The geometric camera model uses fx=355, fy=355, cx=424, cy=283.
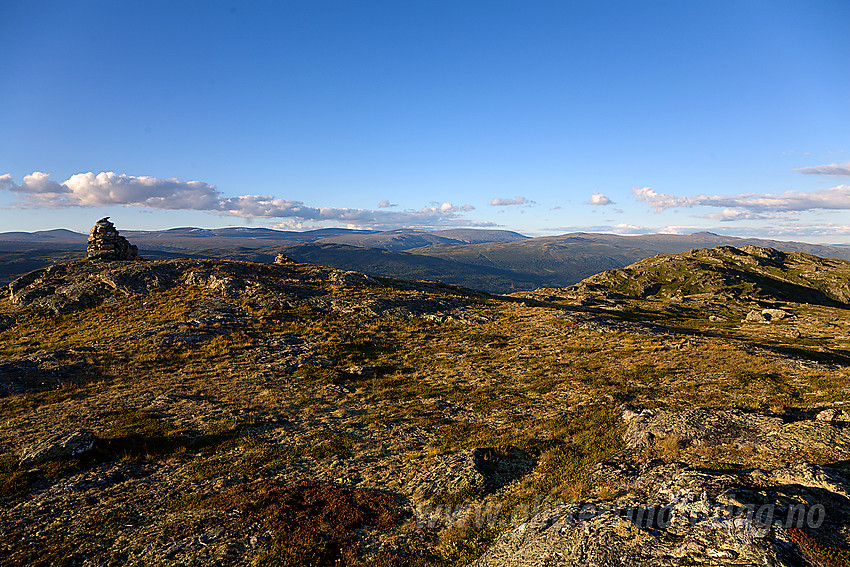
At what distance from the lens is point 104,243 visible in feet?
217

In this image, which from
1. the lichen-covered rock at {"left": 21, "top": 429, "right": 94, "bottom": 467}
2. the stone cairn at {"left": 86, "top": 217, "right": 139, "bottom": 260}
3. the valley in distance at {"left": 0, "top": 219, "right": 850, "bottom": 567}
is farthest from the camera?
the stone cairn at {"left": 86, "top": 217, "right": 139, "bottom": 260}

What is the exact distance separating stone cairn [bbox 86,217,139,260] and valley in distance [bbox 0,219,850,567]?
69.2 feet

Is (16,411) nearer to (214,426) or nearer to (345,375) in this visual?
(214,426)

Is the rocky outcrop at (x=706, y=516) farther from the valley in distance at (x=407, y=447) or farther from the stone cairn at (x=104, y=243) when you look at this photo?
the stone cairn at (x=104, y=243)

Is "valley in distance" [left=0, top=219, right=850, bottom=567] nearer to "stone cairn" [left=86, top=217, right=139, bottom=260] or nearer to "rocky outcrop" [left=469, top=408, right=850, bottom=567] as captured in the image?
"rocky outcrop" [left=469, top=408, right=850, bottom=567]

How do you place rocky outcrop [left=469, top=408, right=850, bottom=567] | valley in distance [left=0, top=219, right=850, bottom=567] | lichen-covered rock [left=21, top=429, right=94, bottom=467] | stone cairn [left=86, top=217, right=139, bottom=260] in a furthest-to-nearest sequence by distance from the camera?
stone cairn [left=86, top=217, right=139, bottom=260] < lichen-covered rock [left=21, top=429, right=94, bottom=467] < valley in distance [left=0, top=219, right=850, bottom=567] < rocky outcrop [left=469, top=408, right=850, bottom=567]

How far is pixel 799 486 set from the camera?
39.5 feet

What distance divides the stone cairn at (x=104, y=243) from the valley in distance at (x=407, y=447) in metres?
21.1

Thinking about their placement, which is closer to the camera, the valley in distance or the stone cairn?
the valley in distance

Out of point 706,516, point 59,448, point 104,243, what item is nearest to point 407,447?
point 706,516

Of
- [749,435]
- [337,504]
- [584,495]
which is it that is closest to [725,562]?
[584,495]

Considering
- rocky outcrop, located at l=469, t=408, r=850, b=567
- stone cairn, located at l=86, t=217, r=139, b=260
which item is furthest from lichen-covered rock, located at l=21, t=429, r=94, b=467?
stone cairn, located at l=86, t=217, r=139, b=260

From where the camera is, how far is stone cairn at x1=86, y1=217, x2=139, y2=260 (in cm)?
6538

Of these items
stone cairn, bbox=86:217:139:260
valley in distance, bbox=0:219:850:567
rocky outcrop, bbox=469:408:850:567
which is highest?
stone cairn, bbox=86:217:139:260
